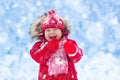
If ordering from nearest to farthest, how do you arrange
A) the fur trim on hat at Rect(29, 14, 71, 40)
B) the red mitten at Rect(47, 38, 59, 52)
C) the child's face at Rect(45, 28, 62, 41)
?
1. the red mitten at Rect(47, 38, 59, 52)
2. the child's face at Rect(45, 28, 62, 41)
3. the fur trim on hat at Rect(29, 14, 71, 40)

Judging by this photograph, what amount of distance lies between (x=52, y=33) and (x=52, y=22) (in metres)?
0.14

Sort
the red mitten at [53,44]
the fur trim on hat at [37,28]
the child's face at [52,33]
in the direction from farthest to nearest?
the fur trim on hat at [37,28] → the child's face at [52,33] → the red mitten at [53,44]

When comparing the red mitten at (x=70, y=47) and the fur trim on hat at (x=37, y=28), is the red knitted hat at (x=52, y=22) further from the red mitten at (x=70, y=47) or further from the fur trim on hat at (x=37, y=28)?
the red mitten at (x=70, y=47)

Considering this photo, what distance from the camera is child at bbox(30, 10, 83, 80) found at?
354 cm

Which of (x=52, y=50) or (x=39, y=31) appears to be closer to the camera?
(x=52, y=50)

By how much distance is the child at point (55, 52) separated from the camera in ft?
11.6

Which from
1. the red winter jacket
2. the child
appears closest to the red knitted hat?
the child

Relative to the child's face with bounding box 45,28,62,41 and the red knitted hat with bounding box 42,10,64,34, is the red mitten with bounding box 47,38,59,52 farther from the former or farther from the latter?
the red knitted hat with bounding box 42,10,64,34

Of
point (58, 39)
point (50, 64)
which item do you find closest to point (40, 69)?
point (50, 64)

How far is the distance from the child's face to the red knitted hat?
1.6 inches

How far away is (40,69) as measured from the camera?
3.64 metres

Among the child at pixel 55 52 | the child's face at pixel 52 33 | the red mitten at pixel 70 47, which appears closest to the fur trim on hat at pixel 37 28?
the child at pixel 55 52

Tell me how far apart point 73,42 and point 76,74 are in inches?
12.8

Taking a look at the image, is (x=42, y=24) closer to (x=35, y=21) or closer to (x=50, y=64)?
(x=35, y=21)
